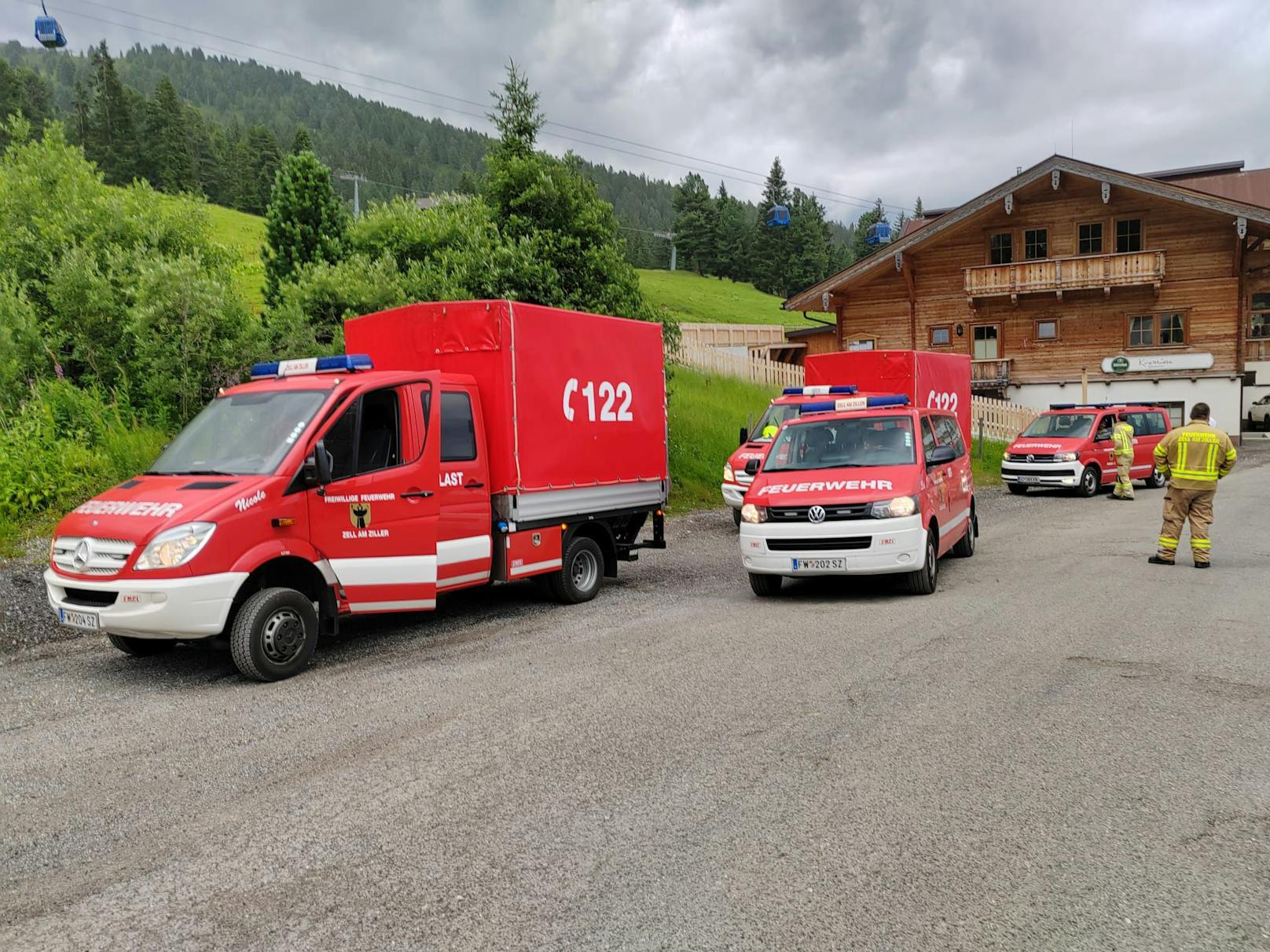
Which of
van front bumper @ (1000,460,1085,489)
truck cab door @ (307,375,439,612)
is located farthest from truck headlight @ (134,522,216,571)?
van front bumper @ (1000,460,1085,489)

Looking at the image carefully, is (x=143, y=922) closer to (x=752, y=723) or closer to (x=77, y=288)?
(x=752, y=723)

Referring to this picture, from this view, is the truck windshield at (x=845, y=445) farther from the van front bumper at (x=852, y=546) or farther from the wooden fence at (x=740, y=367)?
the wooden fence at (x=740, y=367)

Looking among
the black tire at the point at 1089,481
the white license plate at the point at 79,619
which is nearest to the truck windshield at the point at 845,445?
the white license plate at the point at 79,619

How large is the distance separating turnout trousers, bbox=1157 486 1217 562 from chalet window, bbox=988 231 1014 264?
30.7 m

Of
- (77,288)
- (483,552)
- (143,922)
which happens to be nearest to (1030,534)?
(483,552)

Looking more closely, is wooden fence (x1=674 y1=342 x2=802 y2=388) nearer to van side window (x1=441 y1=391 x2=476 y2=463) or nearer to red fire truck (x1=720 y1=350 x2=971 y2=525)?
red fire truck (x1=720 y1=350 x2=971 y2=525)

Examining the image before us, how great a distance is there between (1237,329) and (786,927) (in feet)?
130

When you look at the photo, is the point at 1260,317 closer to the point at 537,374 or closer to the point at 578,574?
the point at 578,574

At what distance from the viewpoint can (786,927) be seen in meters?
3.34

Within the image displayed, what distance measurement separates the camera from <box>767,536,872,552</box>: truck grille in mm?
9398

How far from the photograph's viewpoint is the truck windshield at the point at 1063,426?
21.9 m

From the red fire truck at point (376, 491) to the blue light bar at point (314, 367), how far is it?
0.02 meters

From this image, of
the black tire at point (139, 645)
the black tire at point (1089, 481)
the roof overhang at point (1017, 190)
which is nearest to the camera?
the black tire at point (139, 645)

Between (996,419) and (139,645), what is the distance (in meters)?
31.1
